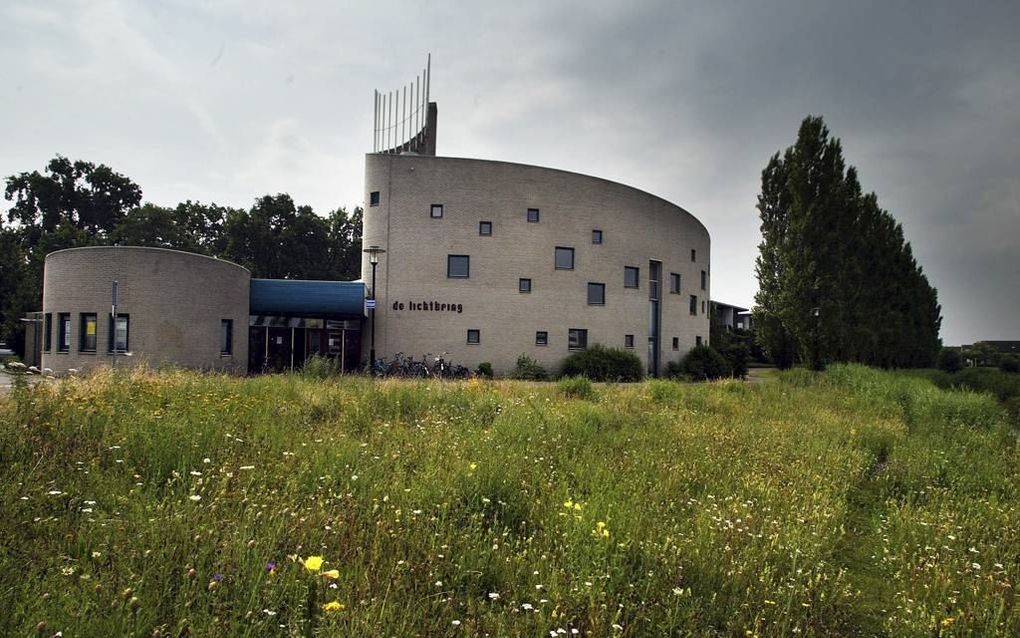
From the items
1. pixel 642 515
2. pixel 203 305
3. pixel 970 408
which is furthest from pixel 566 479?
pixel 203 305

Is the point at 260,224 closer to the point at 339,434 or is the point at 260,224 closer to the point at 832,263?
the point at 832,263

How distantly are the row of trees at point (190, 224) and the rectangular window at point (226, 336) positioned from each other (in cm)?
3390

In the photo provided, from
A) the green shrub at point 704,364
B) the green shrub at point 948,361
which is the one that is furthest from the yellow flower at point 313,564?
the green shrub at point 948,361

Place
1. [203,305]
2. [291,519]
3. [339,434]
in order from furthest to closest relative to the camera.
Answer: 1. [203,305]
2. [339,434]
3. [291,519]

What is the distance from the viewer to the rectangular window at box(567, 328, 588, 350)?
31.5 m

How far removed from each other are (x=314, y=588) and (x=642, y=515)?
2705 millimetres

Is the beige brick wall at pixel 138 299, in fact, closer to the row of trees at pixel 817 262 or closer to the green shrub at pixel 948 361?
the row of trees at pixel 817 262

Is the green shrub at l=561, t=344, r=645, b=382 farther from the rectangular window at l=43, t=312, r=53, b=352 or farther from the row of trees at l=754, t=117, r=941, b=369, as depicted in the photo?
the rectangular window at l=43, t=312, r=53, b=352

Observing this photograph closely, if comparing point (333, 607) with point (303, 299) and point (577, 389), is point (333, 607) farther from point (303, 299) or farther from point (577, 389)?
point (303, 299)

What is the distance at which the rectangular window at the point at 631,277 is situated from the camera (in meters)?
33.8

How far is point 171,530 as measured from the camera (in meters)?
3.72

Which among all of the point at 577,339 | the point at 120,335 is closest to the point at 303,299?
the point at 120,335

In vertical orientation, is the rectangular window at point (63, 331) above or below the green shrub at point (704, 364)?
above

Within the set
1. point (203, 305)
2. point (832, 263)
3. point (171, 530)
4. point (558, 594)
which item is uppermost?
point (832, 263)
